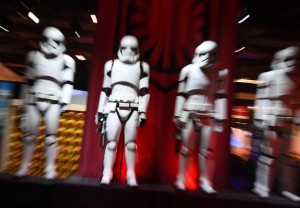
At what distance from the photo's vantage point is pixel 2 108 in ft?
11.7

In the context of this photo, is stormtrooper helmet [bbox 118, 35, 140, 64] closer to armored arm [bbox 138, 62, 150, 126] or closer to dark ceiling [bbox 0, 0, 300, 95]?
armored arm [bbox 138, 62, 150, 126]

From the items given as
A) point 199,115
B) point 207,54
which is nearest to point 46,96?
point 199,115

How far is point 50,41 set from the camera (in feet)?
10.4

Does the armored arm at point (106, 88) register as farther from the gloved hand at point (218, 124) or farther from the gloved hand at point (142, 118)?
the gloved hand at point (218, 124)

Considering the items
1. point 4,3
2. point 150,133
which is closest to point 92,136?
point 150,133

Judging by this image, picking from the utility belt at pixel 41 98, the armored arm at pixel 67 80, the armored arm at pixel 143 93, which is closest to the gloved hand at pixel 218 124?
the armored arm at pixel 143 93

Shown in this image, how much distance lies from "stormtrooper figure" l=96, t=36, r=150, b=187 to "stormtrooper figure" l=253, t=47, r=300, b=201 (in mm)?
1366

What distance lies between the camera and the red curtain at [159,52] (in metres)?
3.58

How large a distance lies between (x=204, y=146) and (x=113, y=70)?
1.27 metres

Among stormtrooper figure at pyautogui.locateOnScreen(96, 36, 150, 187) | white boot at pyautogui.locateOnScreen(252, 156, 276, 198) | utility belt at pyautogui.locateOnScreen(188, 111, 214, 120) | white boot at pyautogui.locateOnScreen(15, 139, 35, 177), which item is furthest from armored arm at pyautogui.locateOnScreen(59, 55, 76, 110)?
white boot at pyautogui.locateOnScreen(252, 156, 276, 198)

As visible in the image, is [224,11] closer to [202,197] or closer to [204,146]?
[204,146]

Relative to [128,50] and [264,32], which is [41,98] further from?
[264,32]

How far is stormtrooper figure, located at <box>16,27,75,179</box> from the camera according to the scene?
316 cm

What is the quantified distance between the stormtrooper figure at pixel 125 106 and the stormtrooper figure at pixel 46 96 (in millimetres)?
469
